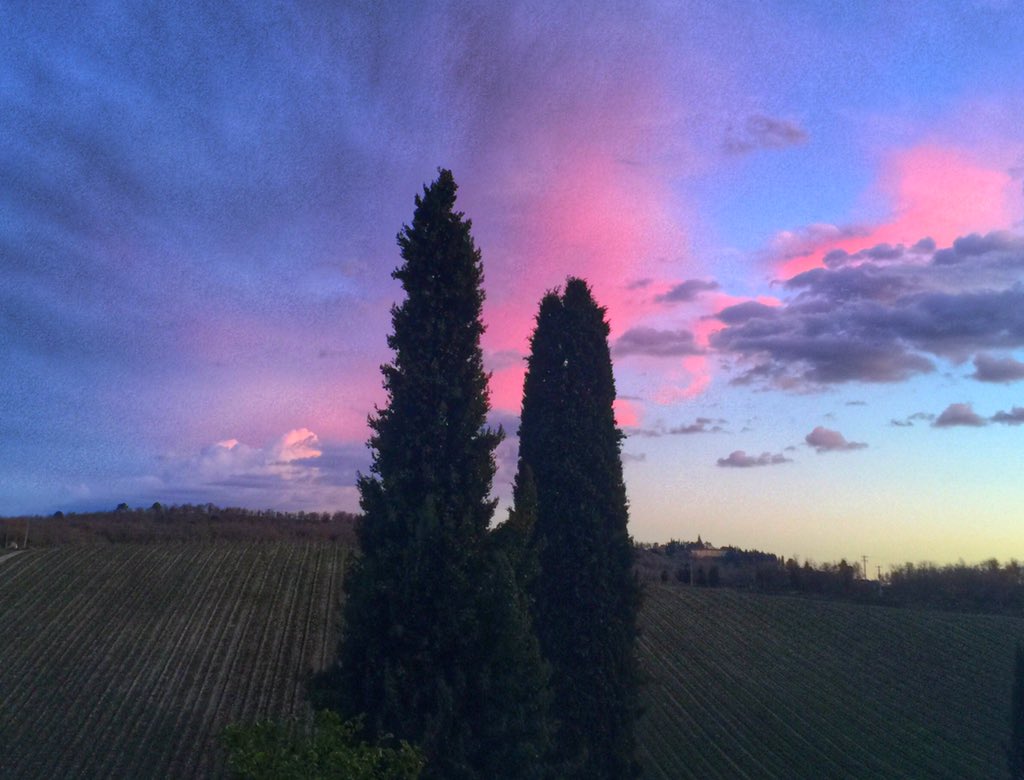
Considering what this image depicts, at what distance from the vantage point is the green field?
84.4 feet

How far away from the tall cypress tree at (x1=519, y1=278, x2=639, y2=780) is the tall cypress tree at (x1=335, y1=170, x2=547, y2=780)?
189 inches

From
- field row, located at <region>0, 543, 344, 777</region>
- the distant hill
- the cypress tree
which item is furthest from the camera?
the distant hill

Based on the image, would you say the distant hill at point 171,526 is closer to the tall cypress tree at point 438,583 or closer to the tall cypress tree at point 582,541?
the tall cypress tree at point 582,541

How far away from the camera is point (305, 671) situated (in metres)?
26.0

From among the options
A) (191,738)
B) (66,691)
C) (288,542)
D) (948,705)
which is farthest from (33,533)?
(948,705)

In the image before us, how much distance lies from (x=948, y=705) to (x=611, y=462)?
89.5ft

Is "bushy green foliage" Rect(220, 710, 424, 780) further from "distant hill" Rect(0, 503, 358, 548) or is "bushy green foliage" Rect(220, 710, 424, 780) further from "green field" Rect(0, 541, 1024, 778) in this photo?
"distant hill" Rect(0, 503, 358, 548)

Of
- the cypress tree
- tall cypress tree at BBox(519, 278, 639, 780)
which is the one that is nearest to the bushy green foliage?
tall cypress tree at BBox(519, 278, 639, 780)

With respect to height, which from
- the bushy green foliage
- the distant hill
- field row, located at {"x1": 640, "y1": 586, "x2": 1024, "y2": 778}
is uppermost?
the distant hill

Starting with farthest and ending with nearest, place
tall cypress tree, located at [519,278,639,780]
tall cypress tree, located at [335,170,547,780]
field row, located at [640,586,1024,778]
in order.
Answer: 1. field row, located at [640,586,1024,778]
2. tall cypress tree, located at [519,278,639,780]
3. tall cypress tree, located at [335,170,547,780]

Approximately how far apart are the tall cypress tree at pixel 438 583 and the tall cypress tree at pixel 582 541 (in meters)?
4.79

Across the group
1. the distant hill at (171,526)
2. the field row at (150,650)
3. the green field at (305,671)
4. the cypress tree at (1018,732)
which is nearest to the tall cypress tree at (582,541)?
the green field at (305,671)

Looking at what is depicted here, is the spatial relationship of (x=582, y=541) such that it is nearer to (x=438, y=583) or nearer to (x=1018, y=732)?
(x=438, y=583)

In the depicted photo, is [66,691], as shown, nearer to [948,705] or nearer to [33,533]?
[33,533]
